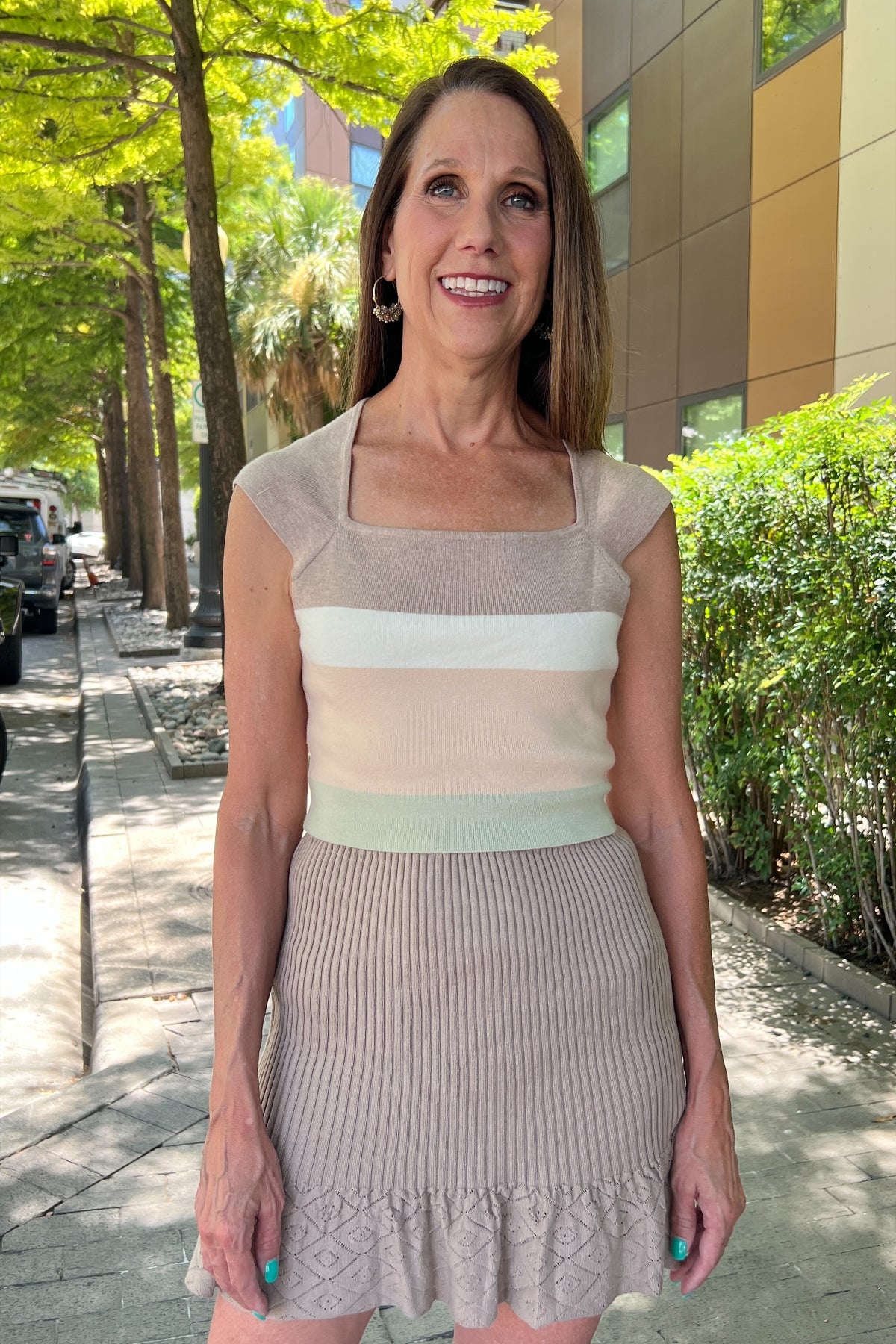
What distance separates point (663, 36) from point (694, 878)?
527 inches

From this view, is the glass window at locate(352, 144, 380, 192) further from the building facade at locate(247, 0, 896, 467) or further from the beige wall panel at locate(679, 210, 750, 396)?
the beige wall panel at locate(679, 210, 750, 396)

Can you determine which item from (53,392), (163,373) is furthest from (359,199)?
(163,373)

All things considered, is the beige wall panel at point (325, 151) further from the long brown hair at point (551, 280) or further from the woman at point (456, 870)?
the woman at point (456, 870)

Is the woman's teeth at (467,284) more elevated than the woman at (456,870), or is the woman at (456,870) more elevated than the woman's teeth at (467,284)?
the woman's teeth at (467,284)

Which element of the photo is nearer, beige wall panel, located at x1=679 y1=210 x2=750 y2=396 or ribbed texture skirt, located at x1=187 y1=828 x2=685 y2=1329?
ribbed texture skirt, located at x1=187 y1=828 x2=685 y2=1329

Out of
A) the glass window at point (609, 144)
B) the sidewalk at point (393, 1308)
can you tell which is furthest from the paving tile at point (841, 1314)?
the glass window at point (609, 144)

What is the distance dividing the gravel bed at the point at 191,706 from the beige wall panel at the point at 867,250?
5.61 metres

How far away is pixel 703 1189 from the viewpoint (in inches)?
64.8

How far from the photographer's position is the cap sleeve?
68.1 inches

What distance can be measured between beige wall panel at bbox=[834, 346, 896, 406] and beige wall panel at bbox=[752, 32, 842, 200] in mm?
1689

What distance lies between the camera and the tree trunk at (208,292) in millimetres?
10234

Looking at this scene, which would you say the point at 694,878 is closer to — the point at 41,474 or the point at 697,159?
the point at 697,159

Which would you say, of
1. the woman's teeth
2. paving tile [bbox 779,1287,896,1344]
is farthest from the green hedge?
the woman's teeth

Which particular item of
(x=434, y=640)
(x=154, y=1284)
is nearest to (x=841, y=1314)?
(x=154, y=1284)
